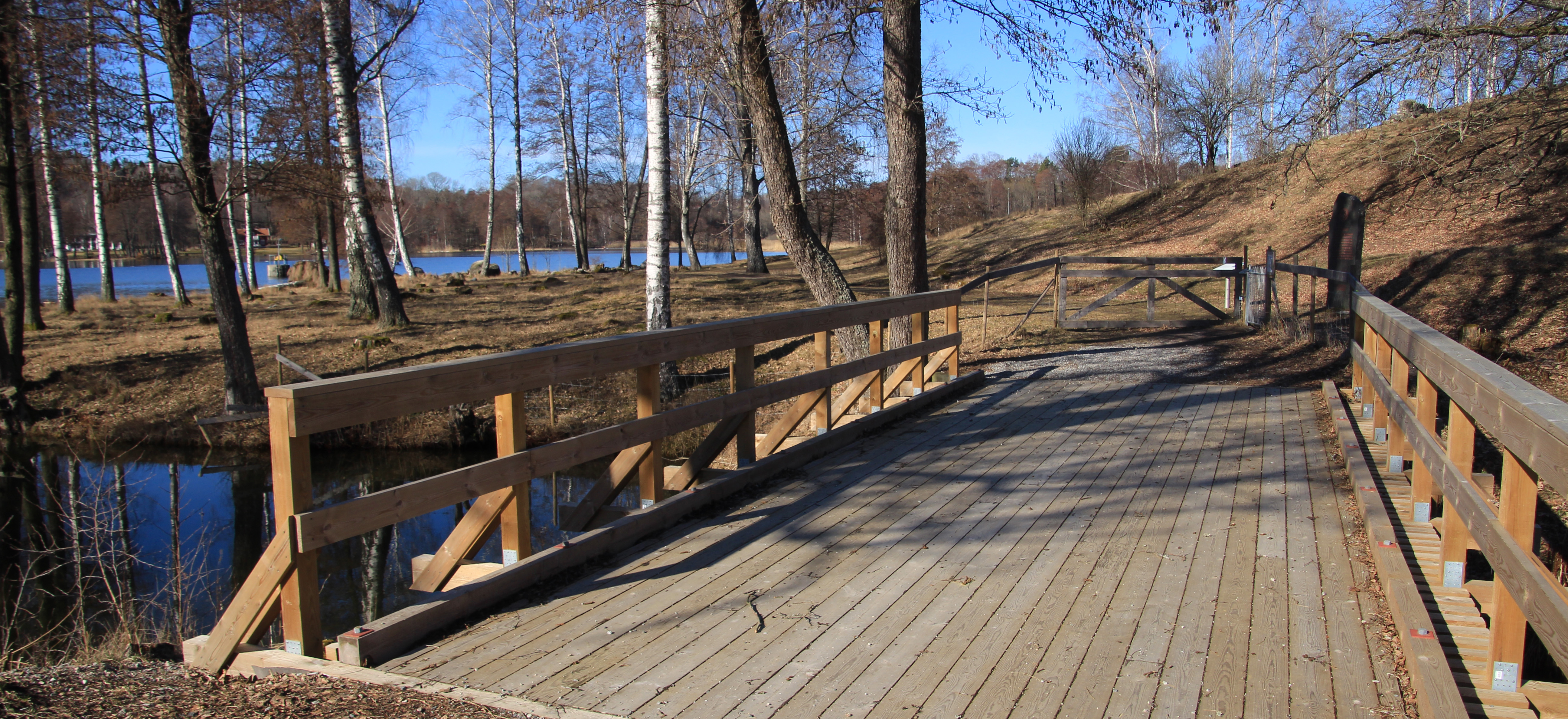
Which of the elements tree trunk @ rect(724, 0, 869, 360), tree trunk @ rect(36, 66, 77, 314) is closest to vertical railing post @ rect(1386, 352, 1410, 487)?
tree trunk @ rect(724, 0, 869, 360)

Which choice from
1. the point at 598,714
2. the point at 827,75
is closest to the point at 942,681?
the point at 598,714

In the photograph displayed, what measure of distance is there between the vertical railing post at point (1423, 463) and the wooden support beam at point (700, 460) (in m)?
3.17

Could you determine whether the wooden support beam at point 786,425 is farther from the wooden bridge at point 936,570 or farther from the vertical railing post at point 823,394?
the wooden bridge at point 936,570

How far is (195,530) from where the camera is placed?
31.6 feet

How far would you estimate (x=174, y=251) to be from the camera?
81.7 feet

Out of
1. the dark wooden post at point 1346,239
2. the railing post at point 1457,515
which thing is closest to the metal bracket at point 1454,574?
the railing post at point 1457,515

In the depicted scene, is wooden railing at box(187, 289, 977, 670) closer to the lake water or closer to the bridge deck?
the bridge deck

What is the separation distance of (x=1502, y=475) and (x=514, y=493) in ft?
11.9

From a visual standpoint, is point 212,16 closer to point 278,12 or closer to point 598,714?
point 278,12

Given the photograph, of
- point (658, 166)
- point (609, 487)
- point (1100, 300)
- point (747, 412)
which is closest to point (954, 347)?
point (747, 412)

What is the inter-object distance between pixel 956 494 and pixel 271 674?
3.37 metres

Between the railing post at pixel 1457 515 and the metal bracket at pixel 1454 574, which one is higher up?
the railing post at pixel 1457 515

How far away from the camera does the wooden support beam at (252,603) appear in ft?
10.1

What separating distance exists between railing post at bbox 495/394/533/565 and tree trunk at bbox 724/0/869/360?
5846 millimetres
